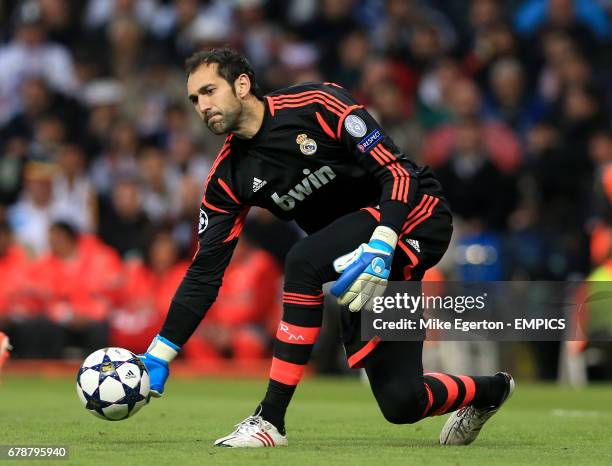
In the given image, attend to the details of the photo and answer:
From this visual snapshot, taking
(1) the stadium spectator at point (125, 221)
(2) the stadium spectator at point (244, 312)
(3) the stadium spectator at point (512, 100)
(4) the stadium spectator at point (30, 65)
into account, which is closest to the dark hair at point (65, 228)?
(1) the stadium spectator at point (125, 221)

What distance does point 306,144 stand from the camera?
6586 mm

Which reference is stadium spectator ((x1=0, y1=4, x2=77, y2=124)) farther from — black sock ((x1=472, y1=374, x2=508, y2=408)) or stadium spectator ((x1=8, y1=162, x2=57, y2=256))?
black sock ((x1=472, y1=374, x2=508, y2=408))

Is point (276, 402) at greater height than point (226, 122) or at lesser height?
lesser

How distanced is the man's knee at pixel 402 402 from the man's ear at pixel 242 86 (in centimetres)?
161

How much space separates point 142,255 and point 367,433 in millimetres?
8411

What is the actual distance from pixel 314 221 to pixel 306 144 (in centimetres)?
49

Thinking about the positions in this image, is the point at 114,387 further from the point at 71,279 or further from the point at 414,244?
the point at 71,279

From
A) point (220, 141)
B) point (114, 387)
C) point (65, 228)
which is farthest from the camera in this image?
point (220, 141)

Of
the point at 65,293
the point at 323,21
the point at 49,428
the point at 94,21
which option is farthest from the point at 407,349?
the point at 94,21

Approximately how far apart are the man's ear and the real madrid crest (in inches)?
13.6

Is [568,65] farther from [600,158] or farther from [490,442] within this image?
[490,442]

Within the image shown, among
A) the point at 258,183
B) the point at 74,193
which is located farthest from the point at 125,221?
the point at 258,183

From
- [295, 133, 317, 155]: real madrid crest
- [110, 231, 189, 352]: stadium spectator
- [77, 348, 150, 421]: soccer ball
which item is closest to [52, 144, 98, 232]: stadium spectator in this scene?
[110, 231, 189, 352]: stadium spectator

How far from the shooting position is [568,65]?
1426 centimetres
